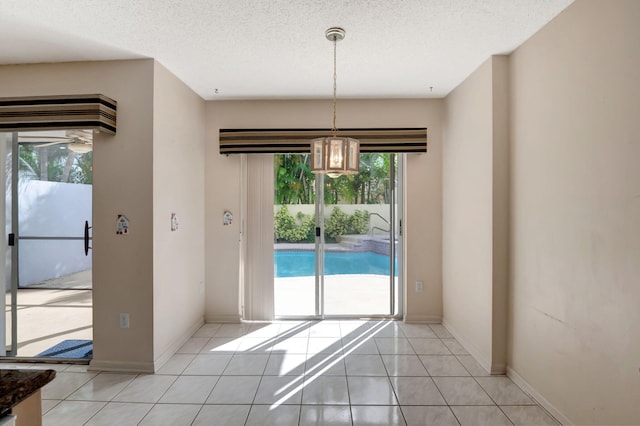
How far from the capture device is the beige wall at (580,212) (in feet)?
5.61

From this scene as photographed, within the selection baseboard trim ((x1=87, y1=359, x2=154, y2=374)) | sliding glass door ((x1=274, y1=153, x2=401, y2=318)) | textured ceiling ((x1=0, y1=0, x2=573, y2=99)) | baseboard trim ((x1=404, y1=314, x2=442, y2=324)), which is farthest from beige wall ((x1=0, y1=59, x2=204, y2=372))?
baseboard trim ((x1=404, y1=314, x2=442, y2=324))

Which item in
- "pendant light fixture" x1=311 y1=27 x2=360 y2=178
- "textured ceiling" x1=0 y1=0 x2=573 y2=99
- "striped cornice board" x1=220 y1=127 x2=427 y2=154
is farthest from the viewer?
"striped cornice board" x1=220 y1=127 x2=427 y2=154

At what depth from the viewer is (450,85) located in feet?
11.6

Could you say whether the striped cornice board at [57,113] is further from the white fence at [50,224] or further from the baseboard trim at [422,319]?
the baseboard trim at [422,319]

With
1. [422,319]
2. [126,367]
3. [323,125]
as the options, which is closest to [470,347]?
[422,319]

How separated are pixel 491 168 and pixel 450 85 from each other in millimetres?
1209

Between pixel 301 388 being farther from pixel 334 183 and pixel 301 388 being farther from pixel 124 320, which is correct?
pixel 334 183

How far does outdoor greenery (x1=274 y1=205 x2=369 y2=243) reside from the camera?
13.8 ft

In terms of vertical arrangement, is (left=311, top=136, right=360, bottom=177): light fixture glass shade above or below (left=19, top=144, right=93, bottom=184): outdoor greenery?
below

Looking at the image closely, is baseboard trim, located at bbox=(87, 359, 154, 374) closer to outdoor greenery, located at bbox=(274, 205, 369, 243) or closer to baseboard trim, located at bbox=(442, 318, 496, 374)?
outdoor greenery, located at bbox=(274, 205, 369, 243)

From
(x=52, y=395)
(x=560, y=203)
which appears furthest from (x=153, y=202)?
(x=560, y=203)

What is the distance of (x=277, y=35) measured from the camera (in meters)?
2.49

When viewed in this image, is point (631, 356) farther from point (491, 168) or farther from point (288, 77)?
point (288, 77)

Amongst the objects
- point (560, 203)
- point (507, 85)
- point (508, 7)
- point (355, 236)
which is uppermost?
point (508, 7)
